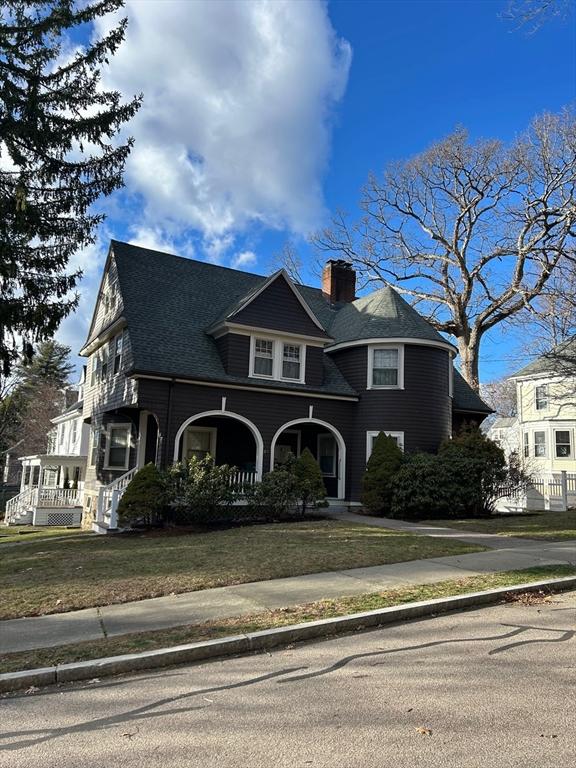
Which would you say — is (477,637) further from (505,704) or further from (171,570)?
(171,570)

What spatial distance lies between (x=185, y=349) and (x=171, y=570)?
9460 millimetres

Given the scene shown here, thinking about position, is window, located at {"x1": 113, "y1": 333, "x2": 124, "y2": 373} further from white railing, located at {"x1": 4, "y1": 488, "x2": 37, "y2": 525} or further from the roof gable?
white railing, located at {"x1": 4, "y1": 488, "x2": 37, "y2": 525}

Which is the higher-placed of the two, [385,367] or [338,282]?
[338,282]

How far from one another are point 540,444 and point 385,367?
2043 cm

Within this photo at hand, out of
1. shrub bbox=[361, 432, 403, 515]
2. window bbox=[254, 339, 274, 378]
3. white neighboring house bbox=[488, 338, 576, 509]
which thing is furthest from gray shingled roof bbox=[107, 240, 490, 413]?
white neighboring house bbox=[488, 338, 576, 509]

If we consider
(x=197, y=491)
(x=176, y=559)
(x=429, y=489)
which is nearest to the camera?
(x=176, y=559)

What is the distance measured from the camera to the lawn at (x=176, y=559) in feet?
24.8

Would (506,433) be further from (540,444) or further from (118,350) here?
(118,350)

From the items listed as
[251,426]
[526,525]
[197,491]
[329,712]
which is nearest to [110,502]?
[197,491]

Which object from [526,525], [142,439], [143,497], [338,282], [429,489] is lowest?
[526,525]

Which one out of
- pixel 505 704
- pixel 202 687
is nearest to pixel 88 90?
pixel 202 687

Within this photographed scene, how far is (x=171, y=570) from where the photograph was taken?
8789mm

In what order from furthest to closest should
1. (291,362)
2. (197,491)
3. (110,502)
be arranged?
(291,362) → (110,502) → (197,491)

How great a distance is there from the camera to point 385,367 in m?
19.5
